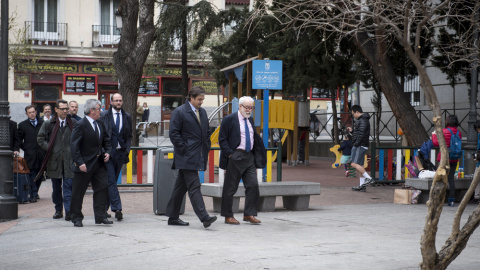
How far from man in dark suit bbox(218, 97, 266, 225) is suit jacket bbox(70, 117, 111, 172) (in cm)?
168

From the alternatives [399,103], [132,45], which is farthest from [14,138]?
[399,103]

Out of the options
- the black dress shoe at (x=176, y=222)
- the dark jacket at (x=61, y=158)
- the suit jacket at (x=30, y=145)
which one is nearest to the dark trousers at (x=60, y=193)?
the dark jacket at (x=61, y=158)

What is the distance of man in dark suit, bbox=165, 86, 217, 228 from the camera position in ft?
29.9

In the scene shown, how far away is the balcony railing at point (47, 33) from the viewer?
37281 millimetres

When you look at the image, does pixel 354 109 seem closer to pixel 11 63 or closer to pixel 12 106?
pixel 11 63

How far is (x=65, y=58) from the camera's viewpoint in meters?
37.8

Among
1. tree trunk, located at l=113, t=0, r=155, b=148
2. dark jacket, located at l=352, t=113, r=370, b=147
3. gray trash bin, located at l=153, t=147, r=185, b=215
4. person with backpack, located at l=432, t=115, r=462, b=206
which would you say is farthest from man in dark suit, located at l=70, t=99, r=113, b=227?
tree trunk, located at l=113, t=0, r=155, b=148

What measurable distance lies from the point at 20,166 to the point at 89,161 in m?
3.92

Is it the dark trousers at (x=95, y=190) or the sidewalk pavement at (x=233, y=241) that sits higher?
the dark trousers at (x=95, y=190)

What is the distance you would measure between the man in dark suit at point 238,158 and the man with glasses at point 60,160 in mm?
2308

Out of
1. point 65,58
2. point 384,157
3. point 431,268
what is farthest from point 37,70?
point 431,268

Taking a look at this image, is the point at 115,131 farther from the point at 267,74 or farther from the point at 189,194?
the point at 267,74

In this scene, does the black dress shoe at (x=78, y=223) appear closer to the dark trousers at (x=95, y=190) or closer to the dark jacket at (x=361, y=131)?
the dark trousers at (x=95, y=190)

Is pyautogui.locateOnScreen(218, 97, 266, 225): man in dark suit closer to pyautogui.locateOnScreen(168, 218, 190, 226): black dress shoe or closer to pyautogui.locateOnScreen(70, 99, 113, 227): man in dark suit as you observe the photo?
pyautogui.locateOnScreen(168, 218, 190, 226): black dress shoe
